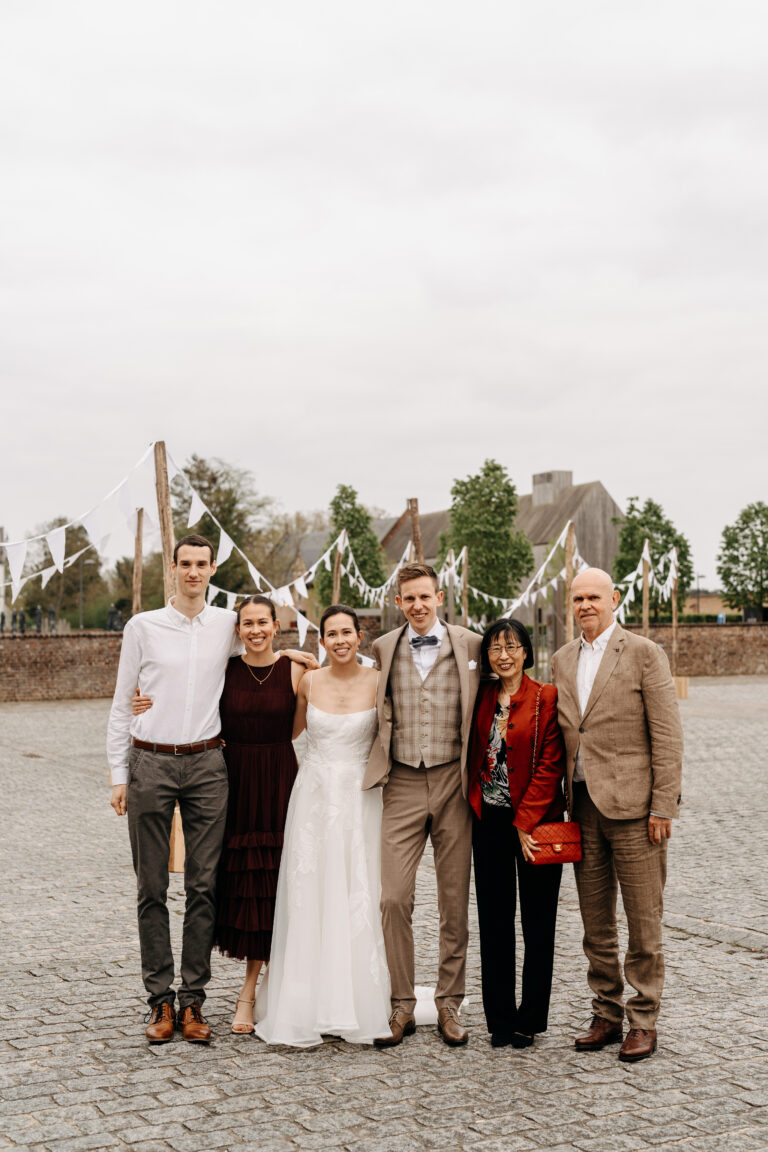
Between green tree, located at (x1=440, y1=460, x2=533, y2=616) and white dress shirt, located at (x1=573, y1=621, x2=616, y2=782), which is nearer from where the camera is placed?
white dress shirt, located at (x1=573, y1=621, x2=616, y2=782)

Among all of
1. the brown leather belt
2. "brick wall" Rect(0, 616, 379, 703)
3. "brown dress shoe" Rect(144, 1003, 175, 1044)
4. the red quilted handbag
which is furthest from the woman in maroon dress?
"brick wall" Rect(0, 616, 379, 703)

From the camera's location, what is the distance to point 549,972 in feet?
16.1

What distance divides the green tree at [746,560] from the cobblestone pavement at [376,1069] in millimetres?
53129

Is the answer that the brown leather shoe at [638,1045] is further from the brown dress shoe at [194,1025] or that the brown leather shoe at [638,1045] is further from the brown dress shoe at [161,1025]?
the brown dress shoe at [161,1025]

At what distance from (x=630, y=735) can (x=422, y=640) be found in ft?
3.18

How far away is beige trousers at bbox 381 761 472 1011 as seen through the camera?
493 centimetres

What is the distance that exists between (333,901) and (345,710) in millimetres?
809

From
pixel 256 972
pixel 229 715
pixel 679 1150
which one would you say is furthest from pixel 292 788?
pixel 679 1150

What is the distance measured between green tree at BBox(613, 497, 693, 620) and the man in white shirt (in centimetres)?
4698

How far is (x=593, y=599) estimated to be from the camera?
4836 millimetres

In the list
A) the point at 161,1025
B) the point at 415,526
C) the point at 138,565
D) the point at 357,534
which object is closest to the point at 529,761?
the point at 161,1025

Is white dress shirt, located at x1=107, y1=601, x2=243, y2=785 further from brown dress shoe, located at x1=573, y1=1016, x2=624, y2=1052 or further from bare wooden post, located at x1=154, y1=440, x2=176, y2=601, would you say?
bare wooden post, located at x1=154, y1=440, x2=176, y2=601

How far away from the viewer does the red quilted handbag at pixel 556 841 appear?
4723 mm

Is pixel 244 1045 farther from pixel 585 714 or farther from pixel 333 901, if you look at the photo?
pixel 585 714
